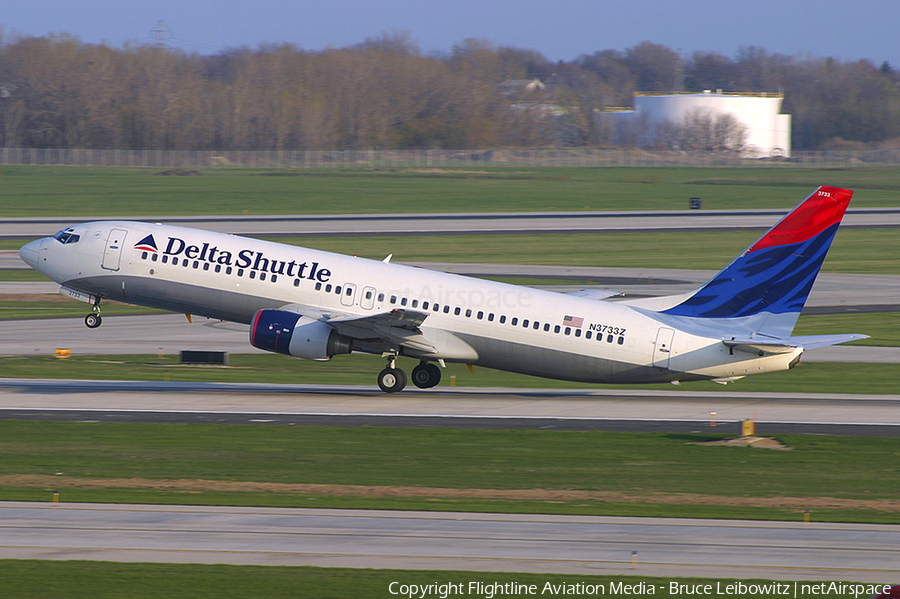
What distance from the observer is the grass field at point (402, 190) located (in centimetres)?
13138

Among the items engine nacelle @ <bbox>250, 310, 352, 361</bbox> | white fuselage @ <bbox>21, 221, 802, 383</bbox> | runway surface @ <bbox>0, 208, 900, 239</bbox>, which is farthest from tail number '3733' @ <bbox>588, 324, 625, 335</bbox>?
runway surface @ <bbox>0, 208, 900, 239</bbox>

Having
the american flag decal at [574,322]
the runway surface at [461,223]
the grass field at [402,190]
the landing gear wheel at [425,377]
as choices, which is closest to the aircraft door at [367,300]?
the landing gear wheel at [425,377]

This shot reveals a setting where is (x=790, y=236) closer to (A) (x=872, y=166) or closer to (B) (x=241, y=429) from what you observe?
(B) (x=241, y=429)

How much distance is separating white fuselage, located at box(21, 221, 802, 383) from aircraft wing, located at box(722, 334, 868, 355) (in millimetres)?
345

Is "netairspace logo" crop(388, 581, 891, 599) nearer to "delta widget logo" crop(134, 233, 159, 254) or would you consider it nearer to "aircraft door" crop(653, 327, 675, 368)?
"aircraft door" crop(653, 327, 675, 368)

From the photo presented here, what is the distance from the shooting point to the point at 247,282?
1650 inches

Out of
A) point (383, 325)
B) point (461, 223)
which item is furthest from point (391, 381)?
point (461, 223)

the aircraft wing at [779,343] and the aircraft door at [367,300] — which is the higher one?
the aircraft door at [367,300]

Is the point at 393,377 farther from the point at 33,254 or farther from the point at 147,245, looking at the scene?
the point at 33,254

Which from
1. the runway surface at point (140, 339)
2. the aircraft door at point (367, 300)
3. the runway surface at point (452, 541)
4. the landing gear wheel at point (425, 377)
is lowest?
the runway surface at point (140, 339)

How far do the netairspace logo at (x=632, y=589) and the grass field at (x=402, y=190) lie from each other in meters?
102

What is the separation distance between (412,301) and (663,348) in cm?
974

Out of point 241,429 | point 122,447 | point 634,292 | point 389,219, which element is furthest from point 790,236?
point 389,219

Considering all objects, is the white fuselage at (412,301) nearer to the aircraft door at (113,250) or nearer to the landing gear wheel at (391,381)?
the aircraft door at (113,250)
